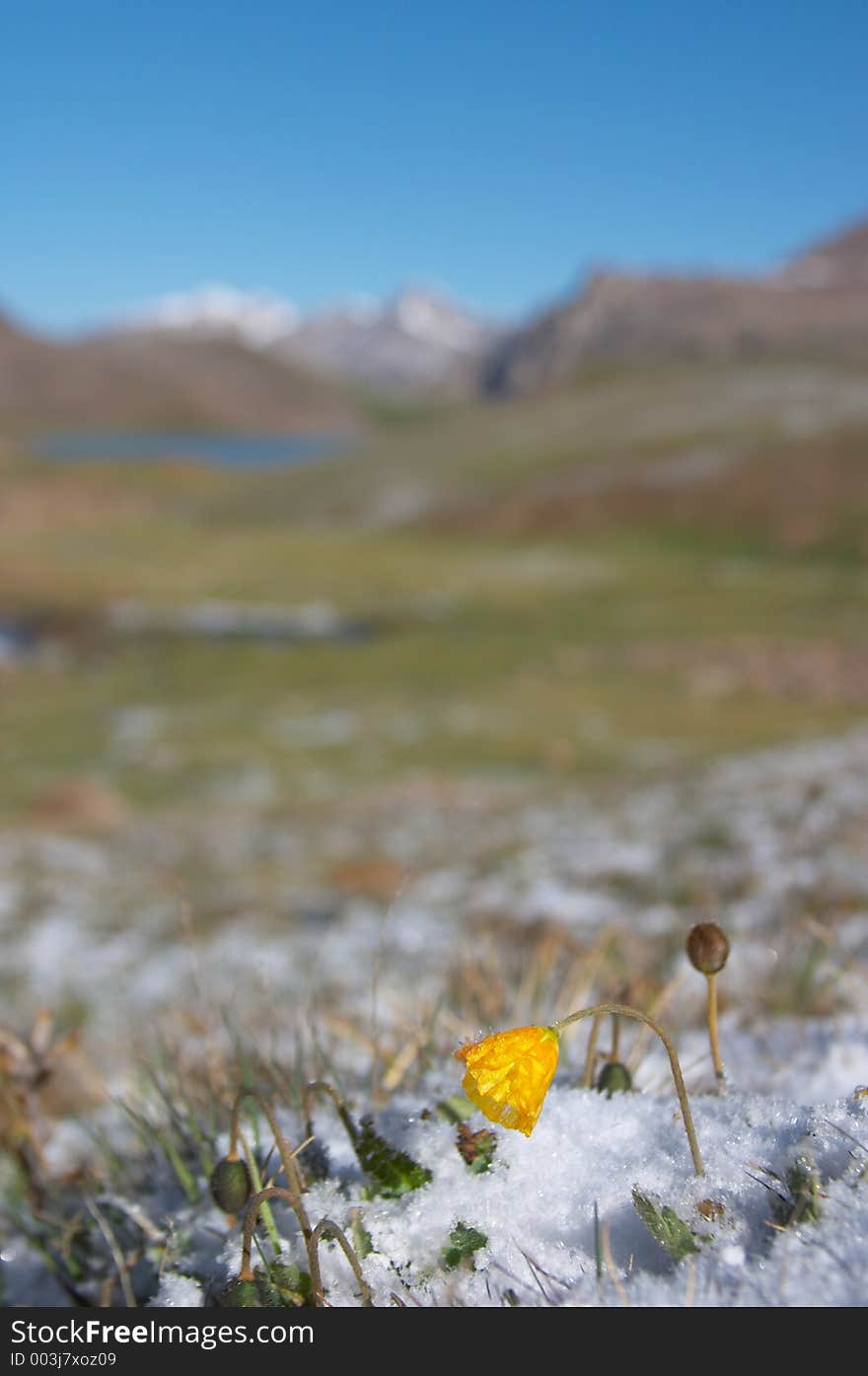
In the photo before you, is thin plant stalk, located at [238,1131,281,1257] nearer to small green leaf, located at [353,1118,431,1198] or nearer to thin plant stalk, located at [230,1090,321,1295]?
thin plant stalk, located at [230,1090,321,1295]

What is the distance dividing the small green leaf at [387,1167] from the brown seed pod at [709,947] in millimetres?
505

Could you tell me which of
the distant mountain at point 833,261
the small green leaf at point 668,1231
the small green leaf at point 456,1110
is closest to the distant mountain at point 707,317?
the distant mountain at point 833,261

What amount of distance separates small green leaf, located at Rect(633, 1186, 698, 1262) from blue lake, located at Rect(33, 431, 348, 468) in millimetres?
94334

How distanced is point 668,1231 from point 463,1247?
0.91 feet

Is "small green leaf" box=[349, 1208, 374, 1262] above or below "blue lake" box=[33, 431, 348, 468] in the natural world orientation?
below

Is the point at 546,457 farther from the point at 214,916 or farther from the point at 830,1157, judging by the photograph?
the point at 830,1157

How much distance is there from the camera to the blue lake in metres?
108

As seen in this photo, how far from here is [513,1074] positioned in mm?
1246

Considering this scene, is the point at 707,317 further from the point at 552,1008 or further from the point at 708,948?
the point at 708,948

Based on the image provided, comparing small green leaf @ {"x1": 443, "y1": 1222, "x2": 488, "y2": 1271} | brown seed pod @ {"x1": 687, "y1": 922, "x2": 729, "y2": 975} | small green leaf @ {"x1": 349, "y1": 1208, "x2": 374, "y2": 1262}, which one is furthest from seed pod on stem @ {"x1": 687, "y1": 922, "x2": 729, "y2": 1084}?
small green leaf @ {"x1": 349, "y1": 1208, "x2": 374, "y2": 1262}

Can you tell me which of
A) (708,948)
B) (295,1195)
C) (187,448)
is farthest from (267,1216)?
(187,448)

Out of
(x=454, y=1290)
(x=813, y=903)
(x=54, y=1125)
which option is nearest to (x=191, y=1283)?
(x=454, y=1290)

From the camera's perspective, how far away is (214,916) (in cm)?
726

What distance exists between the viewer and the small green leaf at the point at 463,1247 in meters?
1.35
